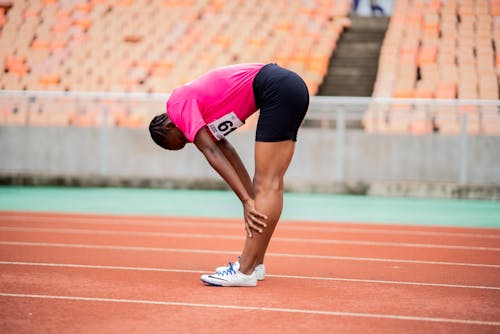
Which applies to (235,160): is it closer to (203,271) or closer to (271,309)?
(203,271)

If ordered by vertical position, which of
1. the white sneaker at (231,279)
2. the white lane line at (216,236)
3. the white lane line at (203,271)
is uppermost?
the white sneaker at (231,279)

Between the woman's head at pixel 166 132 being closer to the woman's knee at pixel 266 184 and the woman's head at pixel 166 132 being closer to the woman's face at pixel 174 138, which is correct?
the woman's face at pixel 174 138

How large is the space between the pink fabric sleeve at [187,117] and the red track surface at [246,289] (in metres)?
0.95

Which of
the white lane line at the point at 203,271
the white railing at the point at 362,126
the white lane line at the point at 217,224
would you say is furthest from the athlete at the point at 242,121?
the white railing at the point at 362,126

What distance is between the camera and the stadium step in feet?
61.5

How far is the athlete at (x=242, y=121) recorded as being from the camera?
15.9ft

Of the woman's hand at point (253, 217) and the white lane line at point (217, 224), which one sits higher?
the woman's hand at point (253, 217)

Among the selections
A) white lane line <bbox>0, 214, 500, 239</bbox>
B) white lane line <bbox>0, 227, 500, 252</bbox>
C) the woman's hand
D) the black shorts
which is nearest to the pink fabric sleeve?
the black shorts

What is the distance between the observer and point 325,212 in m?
11.0

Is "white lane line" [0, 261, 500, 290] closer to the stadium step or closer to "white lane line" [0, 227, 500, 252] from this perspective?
"white lane line" [0, 227, 500, 252]

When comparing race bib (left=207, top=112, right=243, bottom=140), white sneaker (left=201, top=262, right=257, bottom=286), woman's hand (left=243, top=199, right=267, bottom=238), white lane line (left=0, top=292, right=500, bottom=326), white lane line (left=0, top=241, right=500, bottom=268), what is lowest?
white lane line (left=0, top=241, right=500, bottom=268)

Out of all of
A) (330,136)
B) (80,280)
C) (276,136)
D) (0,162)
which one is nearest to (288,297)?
(276,136)

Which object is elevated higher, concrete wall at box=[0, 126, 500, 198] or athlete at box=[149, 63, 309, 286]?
athlete at box=[149, 63, 309, 286]

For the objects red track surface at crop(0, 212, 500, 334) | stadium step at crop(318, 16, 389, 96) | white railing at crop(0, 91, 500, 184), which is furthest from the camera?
stadium step at crop(318, 16, 389, 96)
